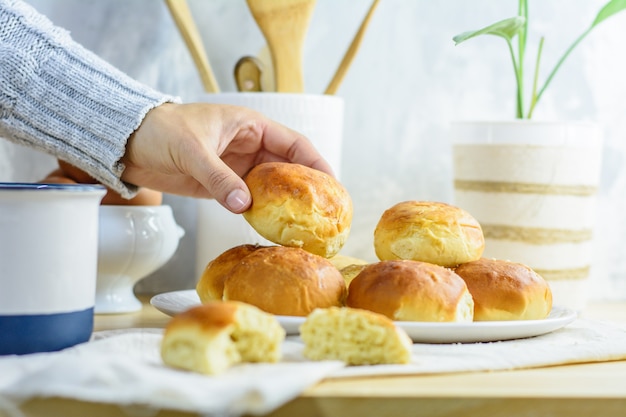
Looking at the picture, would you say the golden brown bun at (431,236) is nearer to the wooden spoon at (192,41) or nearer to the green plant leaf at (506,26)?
the green plant leaf at (506,26)

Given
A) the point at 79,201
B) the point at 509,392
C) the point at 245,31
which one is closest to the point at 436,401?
the point at 509,392

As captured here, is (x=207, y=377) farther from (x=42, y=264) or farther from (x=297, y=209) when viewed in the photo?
(x=297, y=209)

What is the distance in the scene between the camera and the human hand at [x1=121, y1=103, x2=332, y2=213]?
0.95 m

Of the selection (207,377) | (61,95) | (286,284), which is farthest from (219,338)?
(61,95)

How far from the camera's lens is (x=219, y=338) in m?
0.65

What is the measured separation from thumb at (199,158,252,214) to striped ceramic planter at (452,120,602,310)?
465 millimetres

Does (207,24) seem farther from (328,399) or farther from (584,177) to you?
(328,399)

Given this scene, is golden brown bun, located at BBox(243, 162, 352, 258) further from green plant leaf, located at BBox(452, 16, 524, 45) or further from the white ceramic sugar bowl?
green plant leaf, located at BBox(452, 16, 524, 45)

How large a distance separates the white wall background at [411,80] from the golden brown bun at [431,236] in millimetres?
553

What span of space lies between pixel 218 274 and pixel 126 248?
300 mm

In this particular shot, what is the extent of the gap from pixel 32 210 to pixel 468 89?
39.5 inches

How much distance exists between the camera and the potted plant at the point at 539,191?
123 centimetres

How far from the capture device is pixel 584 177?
1.25m

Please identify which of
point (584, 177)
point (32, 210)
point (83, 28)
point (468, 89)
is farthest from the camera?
point (468, 89)
